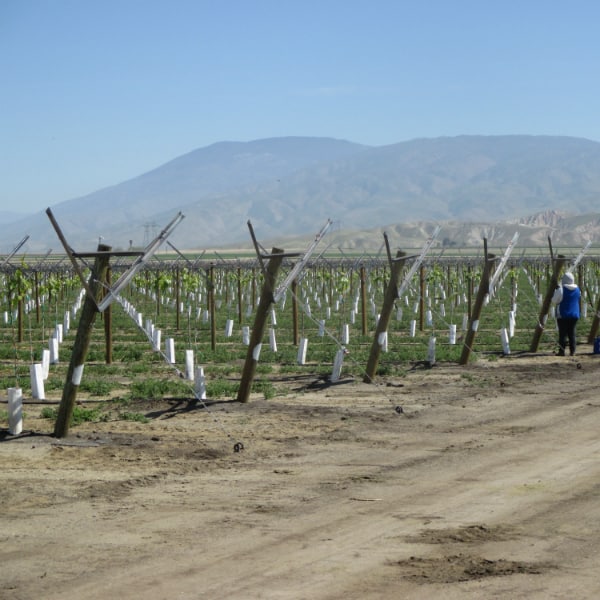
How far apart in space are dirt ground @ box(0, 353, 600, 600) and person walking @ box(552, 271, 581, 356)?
7056mm

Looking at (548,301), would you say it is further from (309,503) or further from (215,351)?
(309,503)

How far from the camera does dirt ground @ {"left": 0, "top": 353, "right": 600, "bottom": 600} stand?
349 inches

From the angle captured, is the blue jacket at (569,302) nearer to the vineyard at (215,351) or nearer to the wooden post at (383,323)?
the vineyard at (215,351)

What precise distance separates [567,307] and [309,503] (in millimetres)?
15284

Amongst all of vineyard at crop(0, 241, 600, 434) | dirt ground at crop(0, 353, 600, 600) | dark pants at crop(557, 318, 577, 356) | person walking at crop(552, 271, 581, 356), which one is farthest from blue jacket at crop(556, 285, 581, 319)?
dirt ground at crop(0, 353, 600, 600)

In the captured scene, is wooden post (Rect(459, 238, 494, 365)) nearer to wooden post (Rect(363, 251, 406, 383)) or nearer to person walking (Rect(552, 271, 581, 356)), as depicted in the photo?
person walking (Rect(552, 271, 581, 356))

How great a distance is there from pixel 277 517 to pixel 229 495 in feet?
3.69

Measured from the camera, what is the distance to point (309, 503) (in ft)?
37.4

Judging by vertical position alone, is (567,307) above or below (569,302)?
below

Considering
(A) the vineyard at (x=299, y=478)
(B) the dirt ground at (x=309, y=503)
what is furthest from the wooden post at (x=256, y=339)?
(B) the dirt ground at (x=309, y=503)

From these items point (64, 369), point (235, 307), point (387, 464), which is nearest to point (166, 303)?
point (235, 307)

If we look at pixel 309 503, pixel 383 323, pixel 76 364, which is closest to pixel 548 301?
pixel 383 323

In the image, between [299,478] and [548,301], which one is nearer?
[299,478]

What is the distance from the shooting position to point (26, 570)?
30.3 feet
